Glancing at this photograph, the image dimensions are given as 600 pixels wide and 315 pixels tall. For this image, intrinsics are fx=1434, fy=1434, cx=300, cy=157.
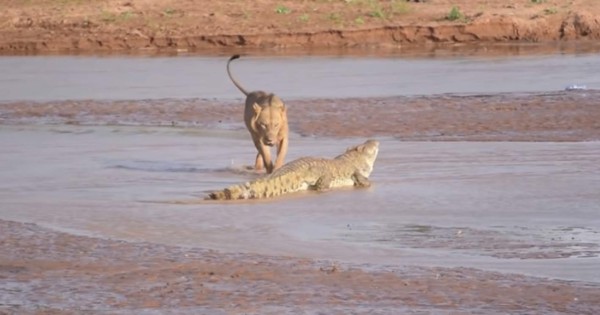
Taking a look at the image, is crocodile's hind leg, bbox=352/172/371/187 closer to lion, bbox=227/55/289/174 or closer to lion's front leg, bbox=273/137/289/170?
lion, bbox=227/55/289/174

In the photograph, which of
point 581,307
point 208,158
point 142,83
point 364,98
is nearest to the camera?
point 581,307

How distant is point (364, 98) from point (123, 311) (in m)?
12.3

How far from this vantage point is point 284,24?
101ft

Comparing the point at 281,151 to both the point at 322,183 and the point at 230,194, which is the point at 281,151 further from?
the point at 230,194

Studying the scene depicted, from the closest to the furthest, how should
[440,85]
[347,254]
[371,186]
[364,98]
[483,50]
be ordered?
[347,254]
[371,186]
[364,98]
[440,85]
[483,50]

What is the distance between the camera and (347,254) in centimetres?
874

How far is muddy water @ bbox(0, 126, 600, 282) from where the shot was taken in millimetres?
8883

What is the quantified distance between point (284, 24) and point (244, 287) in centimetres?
2352

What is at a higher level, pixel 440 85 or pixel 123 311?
pixel 123 311

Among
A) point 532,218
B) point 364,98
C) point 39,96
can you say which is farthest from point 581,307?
point 39,96

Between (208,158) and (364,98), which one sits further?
(364,98)

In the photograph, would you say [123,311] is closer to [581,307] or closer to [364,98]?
[581,307]

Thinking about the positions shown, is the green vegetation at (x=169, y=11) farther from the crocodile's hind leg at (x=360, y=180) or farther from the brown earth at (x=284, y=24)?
the crocodile's hind leg at (x=360, y=180)

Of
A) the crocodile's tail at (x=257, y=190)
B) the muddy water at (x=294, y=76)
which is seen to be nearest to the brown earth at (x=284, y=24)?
the muddy water at (x=294, y=76)
